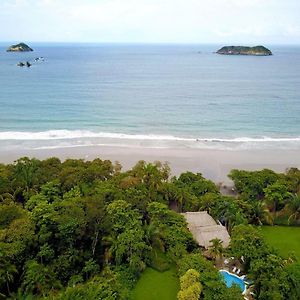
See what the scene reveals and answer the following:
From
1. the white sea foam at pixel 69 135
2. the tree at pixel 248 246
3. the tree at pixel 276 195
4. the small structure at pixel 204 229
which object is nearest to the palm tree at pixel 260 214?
the tree at pixel 276 195

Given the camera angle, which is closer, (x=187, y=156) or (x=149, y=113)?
(x=187, y=156)

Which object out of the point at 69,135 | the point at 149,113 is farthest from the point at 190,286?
the point at 149,113

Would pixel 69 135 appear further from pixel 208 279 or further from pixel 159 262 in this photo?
pixel 208 279

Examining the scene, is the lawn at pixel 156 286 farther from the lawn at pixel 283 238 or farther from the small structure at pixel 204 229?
the lawn at pixel 283 238

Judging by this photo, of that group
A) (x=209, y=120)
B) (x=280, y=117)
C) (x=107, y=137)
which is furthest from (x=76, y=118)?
(x=280, y=117)

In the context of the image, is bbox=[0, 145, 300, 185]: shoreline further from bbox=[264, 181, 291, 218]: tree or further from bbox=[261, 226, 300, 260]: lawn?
bbox=[261, 226, 300, 260]: lawn

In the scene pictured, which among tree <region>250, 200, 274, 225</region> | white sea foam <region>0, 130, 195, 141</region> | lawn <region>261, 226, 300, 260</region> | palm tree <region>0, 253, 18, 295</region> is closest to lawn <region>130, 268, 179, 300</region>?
palm tree <region>0, 253, 18, 295</region>
